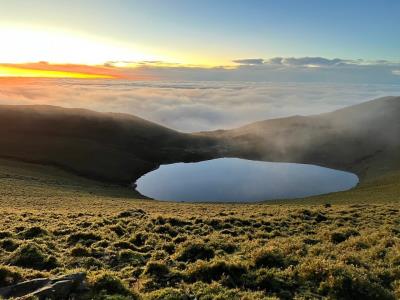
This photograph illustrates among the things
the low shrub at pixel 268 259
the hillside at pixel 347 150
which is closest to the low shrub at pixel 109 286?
the low shrub at pixel 268 259

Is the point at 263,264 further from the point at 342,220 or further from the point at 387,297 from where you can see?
the point at 342,220

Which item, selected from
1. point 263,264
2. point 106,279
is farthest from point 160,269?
point 263,264

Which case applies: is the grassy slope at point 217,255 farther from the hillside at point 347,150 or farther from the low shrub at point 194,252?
the hillside at point 347,150

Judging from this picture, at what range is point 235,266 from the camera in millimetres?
13375

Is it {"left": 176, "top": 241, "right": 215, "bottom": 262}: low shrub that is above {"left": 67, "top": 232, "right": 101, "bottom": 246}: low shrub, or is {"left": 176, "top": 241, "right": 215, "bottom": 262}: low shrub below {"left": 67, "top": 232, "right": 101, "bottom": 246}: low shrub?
above

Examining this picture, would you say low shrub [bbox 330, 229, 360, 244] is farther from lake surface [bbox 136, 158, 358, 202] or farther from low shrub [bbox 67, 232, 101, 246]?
lake surface [bbox 136, 158, 358, 202]

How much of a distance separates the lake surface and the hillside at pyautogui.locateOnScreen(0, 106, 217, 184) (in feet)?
33.4

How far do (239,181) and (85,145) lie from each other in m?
69.5

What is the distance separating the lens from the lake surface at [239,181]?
357 feet

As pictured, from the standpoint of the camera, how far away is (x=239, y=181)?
429 feet

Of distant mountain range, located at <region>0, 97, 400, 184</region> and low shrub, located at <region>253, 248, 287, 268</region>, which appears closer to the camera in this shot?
low shrub, located at <region>253, 248, 287, 268</region>

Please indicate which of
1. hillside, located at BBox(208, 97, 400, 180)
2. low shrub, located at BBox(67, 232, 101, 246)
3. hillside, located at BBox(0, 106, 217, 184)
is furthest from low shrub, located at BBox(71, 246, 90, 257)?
hillside, located at BBox(208, 97, 400, 180)

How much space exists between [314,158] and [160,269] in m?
170

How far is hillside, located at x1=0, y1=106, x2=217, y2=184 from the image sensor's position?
13188 cm
